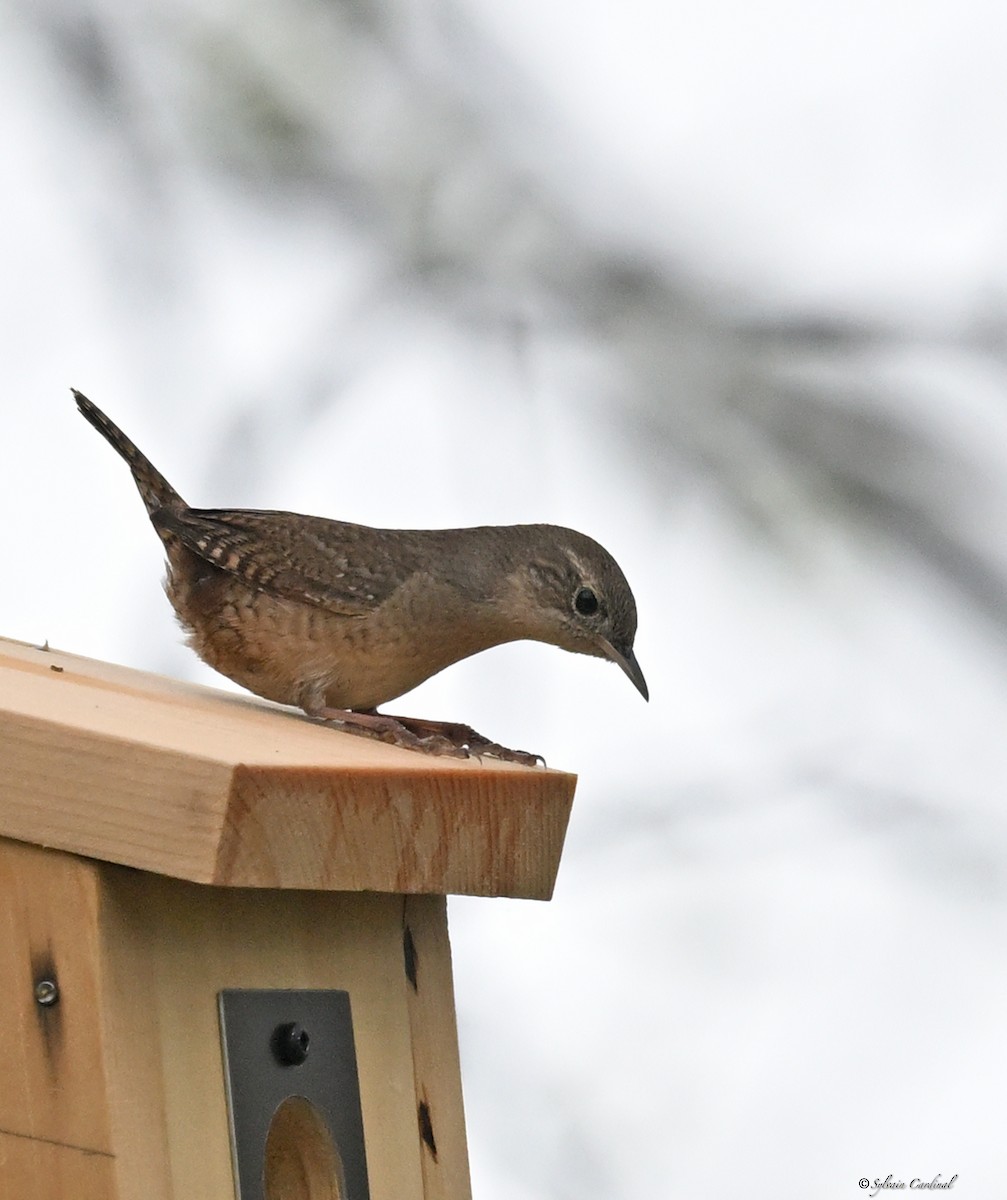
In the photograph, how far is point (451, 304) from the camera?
3750mm

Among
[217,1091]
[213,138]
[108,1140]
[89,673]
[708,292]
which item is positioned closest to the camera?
[108,1140]

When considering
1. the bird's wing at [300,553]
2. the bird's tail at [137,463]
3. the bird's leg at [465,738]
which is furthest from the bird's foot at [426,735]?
the bird's tail at [137,463]

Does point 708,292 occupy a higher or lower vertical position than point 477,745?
higher

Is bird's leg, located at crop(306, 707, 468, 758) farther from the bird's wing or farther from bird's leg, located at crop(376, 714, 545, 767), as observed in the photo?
the bird's wing

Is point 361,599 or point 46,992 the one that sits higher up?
point 361,599

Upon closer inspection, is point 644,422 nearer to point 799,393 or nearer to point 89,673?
point 799,393

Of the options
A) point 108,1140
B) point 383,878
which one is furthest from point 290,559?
point 108,1140

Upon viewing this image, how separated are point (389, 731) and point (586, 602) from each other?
75 centimetres

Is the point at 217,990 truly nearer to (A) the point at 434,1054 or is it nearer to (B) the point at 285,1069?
(B) the point at 285,1069

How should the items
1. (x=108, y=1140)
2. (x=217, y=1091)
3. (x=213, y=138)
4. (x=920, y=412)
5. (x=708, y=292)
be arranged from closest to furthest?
(x=108, y=1140) < (x=217, y=1091) < (x=920, y=412) < (x=708, y=292) < (x=213, y=138)

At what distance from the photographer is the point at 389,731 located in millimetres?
2889

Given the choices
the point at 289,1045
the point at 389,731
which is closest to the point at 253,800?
the point at 289,1045

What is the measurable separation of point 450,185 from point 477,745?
1242 millimetres

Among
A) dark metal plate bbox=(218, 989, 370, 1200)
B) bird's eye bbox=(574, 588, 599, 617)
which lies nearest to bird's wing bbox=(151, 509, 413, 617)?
bird's eye bbox=(574, 588, 599, 617)
